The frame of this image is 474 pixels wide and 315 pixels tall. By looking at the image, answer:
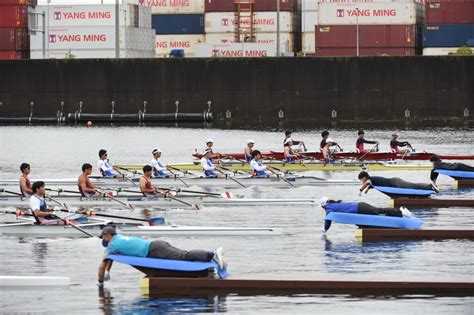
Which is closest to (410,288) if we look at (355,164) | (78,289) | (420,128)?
(78,289)

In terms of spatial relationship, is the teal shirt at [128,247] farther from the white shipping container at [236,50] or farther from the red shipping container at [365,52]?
the white shipping container at [236,50]

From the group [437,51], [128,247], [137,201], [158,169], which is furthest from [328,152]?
[437,51]

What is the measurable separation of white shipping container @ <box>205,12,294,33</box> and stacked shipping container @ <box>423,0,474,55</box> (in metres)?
14.7

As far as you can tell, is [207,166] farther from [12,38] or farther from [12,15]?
[12,38]

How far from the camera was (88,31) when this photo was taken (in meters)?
123

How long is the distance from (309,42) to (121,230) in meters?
92.9

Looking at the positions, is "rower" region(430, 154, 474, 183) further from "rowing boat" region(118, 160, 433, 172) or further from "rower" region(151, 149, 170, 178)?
"rower" region(151, 149, 170, 178)

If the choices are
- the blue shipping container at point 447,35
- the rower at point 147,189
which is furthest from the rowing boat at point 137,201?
the blue shipping container at point 447,35

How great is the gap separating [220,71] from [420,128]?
16506 millimetres

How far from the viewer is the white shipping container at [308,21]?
4866 inches

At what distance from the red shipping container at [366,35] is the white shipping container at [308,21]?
6681mm

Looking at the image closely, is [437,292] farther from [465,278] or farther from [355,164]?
[355,164]

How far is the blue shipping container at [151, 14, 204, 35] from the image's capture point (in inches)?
5020

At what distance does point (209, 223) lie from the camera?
3766 cm
